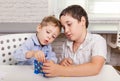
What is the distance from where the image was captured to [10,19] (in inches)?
103

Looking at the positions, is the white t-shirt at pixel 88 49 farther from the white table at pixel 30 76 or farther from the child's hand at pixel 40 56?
the child's hand at pixel 40 56

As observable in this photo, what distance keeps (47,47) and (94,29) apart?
98 cm

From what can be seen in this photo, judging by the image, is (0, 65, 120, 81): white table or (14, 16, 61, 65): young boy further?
(14, 16, 61, 65): young boy

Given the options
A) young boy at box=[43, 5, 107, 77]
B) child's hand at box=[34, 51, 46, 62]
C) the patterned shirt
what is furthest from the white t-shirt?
child's hand at box=[34, 51, 46, 62]

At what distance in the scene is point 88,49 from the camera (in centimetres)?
147

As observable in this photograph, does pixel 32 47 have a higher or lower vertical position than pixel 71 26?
lower

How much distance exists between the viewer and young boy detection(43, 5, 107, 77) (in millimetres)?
1262

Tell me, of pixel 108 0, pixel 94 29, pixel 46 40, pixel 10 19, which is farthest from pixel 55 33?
pixel 108 0

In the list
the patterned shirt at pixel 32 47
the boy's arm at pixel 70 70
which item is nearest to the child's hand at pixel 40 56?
the boy's arm at pixel 70 70

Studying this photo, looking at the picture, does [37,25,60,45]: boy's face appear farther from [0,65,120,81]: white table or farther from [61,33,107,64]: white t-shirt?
[0,65,120,81]: white table

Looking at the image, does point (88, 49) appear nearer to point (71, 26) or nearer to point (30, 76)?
point (71, 26)

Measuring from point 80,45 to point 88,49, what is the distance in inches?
2.4

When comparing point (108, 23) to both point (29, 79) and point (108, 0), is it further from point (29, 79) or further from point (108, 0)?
point (29, 79)

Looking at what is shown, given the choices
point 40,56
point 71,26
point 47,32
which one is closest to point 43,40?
point 47,32
